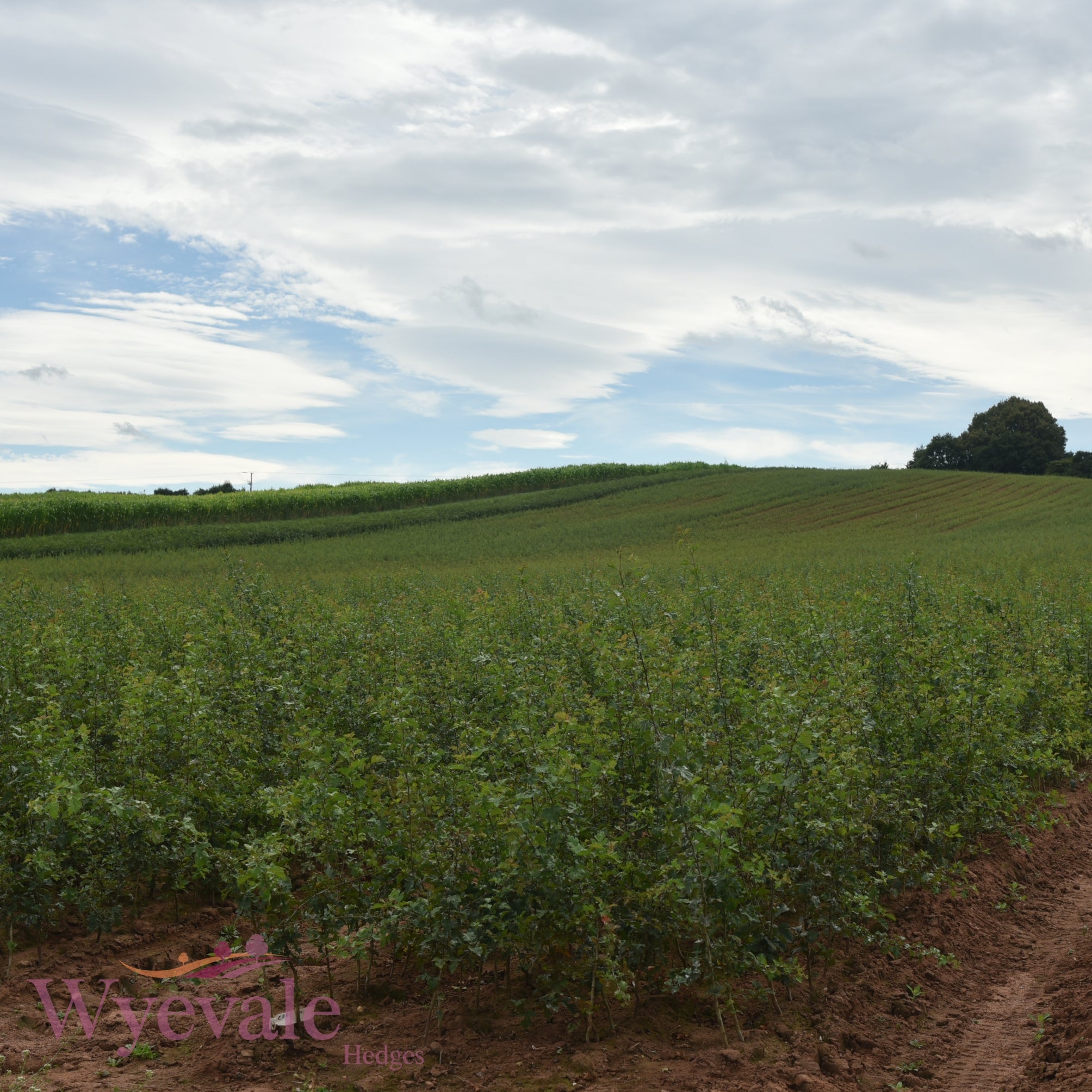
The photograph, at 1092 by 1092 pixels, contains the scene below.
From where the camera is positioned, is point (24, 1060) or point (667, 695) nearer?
point (24, 1060)

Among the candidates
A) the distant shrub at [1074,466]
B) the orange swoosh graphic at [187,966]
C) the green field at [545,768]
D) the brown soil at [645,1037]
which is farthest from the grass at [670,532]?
the distant shrub at [1074,466]

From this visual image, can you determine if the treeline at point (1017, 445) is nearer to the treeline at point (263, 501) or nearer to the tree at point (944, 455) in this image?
the tree at point (944, 455)

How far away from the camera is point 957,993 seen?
6.20m

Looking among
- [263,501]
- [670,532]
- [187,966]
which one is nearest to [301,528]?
[263,501]

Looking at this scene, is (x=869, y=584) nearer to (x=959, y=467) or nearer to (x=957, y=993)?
(x=957, y=993)

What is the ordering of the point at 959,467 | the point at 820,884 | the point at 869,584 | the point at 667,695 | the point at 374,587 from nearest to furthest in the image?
the point at 820,884, the point at 667,695, the point at 869,584, the point at 374,587, the point at 959,467

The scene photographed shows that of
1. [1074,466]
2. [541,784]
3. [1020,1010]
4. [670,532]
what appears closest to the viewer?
[541,784]

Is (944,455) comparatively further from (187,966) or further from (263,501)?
(187,966)

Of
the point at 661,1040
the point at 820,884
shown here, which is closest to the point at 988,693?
the point at 820,884

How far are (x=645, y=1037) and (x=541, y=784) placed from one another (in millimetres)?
1612

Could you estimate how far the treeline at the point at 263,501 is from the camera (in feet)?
162

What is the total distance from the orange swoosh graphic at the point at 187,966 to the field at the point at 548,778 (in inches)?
16.5

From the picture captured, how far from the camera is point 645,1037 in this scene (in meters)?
5.24

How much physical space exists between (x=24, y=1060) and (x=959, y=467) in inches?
3788
